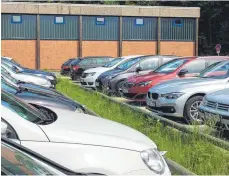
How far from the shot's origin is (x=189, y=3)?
48.8 metres

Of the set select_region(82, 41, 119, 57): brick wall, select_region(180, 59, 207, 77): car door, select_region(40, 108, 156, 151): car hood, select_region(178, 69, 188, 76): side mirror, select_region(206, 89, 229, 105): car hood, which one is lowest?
select_region(206, 89, 229, 105): car hood

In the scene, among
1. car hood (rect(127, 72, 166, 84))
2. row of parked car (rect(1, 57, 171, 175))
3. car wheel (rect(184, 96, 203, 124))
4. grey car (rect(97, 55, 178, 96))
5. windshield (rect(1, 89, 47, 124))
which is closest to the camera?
row of parked car (rect(1, 57, 171, 175))

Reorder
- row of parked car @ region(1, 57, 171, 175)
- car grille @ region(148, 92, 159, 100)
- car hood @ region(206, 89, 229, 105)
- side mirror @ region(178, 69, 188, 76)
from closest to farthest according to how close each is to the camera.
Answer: row of parked car @ region(1, 57, 171, 175), car hood @ region(206, 89, 229, 105), car grille @ region(148, 92, 159, 100), side mirror @ region(178, 69, 188, 76)

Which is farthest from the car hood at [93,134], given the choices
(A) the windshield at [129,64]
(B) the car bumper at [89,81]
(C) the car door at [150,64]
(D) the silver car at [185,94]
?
(B) the car bumper at [89,81]

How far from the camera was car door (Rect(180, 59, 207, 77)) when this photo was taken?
13289mm

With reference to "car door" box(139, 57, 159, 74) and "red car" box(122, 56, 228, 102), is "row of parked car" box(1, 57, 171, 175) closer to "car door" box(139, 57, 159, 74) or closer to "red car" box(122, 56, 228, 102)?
"red car" box(122, 56, 228, 102)

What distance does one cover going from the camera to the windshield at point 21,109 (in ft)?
16.0

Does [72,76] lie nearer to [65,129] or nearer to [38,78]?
[38,78]

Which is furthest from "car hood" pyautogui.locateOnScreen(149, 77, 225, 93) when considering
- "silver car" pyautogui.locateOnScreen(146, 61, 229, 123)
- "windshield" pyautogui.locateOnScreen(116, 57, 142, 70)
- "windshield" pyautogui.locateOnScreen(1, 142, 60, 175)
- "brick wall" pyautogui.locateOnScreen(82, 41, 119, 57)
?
"brick wall" pyautogui.locateOnScreen(82, 41, 119, 57)

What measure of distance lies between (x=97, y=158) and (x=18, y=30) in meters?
35.8

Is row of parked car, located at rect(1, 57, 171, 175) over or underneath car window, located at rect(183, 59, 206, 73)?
underneath

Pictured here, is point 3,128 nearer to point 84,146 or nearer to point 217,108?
point 84,146

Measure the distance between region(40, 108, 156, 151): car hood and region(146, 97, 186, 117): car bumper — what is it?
590 centimetres

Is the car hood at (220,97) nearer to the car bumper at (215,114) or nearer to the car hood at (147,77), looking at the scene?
the car bumper at (215,114)
